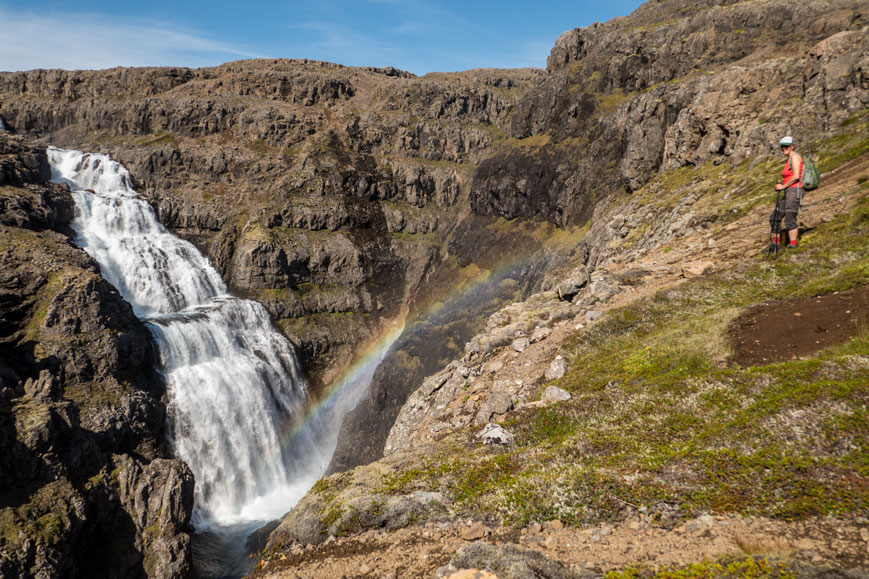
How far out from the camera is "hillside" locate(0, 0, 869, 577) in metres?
7.54

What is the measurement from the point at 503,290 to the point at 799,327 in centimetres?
6387

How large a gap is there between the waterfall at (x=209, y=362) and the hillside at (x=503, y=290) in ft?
15.0

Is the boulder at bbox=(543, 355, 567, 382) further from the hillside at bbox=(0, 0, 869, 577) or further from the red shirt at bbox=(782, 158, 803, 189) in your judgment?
the red shirt at bbox=(782, 158, 803, 189)

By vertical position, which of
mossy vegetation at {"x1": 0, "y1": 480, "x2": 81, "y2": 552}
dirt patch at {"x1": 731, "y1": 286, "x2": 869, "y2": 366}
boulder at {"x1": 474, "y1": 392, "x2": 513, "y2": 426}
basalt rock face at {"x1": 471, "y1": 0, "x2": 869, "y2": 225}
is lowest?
mossy vegetation at {"x1": 0, "y1": 480, "x2": 81, "y2": 552}

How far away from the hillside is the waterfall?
4.56 meters

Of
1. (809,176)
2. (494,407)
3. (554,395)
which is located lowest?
(494,407)

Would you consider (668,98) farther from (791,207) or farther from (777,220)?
(791,207)

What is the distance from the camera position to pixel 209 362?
58.7m

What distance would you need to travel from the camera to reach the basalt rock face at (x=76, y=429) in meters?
32.2

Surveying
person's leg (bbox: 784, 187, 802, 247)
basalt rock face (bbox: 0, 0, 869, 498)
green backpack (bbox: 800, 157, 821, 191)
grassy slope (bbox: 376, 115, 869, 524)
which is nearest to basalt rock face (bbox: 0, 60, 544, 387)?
basalt rock face (bbox: 0, 0, 869, 498)

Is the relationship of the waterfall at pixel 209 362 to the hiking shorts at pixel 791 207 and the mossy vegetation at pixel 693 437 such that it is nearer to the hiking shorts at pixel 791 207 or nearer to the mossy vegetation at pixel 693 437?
the mossy vegetation at pixel 693 437

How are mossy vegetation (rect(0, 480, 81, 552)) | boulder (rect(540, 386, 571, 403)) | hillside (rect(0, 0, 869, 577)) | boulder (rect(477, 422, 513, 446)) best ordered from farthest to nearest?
mossy vegetation (rect(0, 480, 81, 552)), boulder (rect(540, 386, 571, 403)), boulder (rect(477, 422, 513, 446)), hillside (rect(0, 0, 869, 577))

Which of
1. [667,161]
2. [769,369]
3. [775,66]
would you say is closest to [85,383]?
[769,369]

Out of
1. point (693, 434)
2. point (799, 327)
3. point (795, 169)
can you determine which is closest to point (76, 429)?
point (693, 434)
